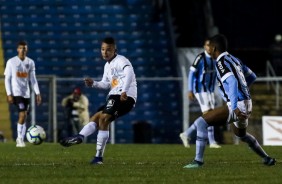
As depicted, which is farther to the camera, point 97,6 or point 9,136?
point 97,6

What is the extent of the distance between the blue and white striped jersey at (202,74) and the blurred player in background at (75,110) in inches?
277

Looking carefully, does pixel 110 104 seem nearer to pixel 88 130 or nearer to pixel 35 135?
pixel 88 130

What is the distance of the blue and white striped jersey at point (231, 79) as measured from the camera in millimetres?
13625

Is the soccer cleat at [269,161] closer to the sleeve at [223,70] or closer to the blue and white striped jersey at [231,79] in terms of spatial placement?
the blue and white striped jersey at [231,79]

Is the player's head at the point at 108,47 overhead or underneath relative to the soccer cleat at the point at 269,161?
overhead

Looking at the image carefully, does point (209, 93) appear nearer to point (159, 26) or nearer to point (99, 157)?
point (99, 157)

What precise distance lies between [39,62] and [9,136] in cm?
404

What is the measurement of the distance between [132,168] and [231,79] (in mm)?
1980

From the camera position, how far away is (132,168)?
1417 centimetres

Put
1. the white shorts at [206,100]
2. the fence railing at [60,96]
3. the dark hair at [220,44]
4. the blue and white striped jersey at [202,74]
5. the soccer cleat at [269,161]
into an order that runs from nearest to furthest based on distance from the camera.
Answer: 1. the dark hair at [220,44]
2. the soccer cleat at [269,161]
3. the blue and white striped jersey at [202,74]
4. the white shorts at [206,100]
5. the fence railing at [60,96]

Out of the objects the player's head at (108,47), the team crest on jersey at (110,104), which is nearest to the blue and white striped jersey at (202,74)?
the player's head at (108,47)

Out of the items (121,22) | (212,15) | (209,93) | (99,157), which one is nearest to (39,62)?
(121,22)

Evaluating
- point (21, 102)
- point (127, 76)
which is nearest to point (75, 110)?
point (21, 102)

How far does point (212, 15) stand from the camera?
34781 millimetres
